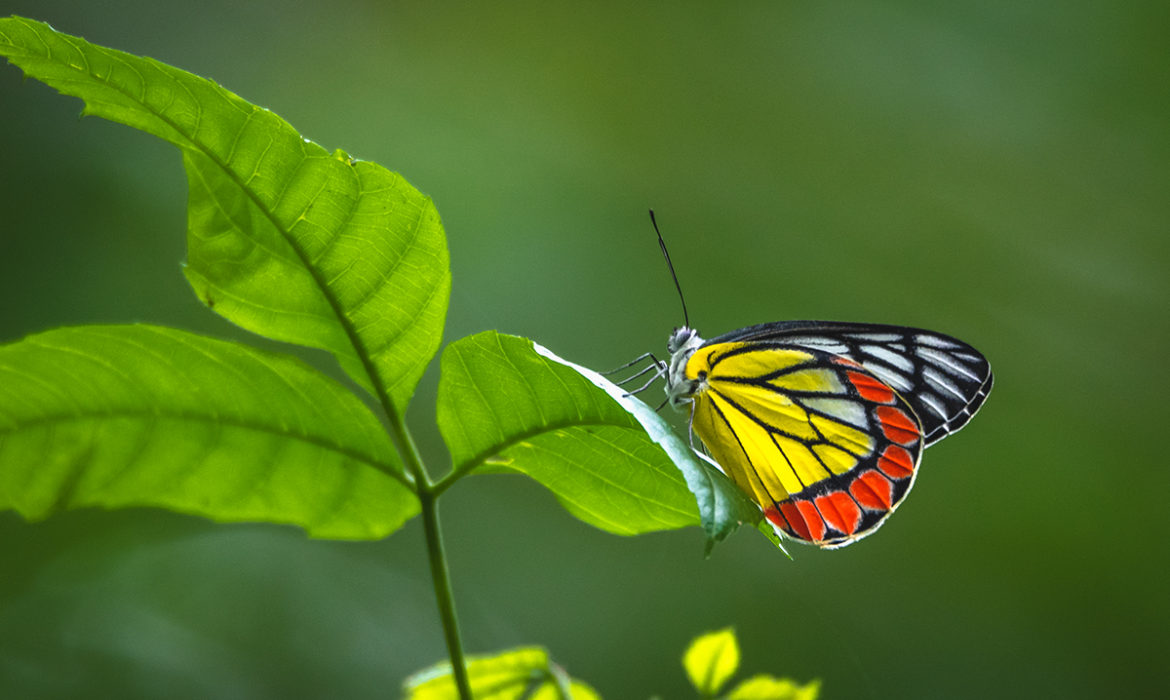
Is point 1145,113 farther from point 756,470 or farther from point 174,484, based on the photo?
point 174,484

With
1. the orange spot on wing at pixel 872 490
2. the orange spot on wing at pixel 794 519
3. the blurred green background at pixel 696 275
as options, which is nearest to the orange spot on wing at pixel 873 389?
the orange spot on wing at pixel 872 490

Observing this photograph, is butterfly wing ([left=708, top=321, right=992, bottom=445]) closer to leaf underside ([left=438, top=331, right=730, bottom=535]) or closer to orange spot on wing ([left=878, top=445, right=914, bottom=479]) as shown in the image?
orange spot on wing ([left=878, top=445, right=914, bottom=479])

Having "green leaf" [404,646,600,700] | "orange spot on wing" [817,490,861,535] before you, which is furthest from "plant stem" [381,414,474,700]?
"orange spot on wing" [817,490,861,535]

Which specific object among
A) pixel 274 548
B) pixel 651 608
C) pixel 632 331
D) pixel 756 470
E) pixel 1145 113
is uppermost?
pixel 1145 113

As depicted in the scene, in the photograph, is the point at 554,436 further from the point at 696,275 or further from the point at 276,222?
the point at 696,275

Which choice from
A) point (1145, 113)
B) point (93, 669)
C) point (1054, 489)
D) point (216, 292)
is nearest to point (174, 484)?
point (216, 292)

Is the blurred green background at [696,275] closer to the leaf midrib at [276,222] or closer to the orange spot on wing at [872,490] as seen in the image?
the orange spot on wing at [872,490]
